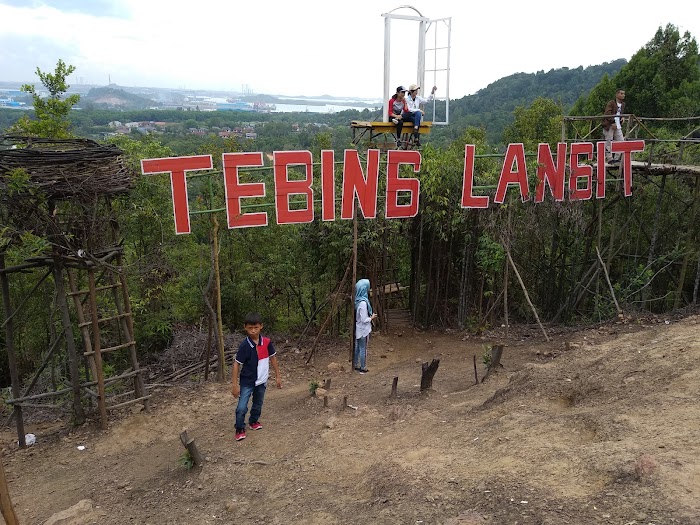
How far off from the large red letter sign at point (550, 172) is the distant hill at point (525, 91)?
1309 inches

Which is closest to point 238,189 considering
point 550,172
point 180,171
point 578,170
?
point 180,171

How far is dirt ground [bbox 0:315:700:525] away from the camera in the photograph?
157 inches

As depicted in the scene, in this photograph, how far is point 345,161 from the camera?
9141mm

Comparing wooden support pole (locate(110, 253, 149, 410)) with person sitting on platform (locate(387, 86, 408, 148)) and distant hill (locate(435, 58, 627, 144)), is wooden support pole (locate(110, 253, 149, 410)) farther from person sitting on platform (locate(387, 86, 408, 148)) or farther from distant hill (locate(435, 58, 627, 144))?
distant hill (locate(435, 58, 627, 144))

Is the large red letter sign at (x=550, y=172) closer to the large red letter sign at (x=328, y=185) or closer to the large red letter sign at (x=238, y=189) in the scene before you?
the large red letter sign at (x=328, y=185)

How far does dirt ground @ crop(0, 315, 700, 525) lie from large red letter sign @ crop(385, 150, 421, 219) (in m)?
3.12

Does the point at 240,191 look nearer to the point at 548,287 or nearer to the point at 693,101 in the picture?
the point at 548,287

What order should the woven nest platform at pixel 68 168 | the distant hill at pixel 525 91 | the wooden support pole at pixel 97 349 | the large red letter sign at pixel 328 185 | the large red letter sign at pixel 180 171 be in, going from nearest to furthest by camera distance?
1. the woven nest platform at pixel 68 168
2. the wooden support pole at pixel 97 349
3. the large red letter sign at pixel 180 171
4. the large red letter sign at pixel 328 185
5. the distant hill at pixel 525 91

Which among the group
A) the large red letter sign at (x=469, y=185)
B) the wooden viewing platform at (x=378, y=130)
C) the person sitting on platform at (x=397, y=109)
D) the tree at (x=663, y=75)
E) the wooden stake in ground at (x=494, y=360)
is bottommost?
the wooden stake in ground at (x=494, y=360)

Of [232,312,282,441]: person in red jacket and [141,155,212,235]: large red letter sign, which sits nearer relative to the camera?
[232,312,282,441]: person in red jacket

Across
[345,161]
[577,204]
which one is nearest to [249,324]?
[345,161]

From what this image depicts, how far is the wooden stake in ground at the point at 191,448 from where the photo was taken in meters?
5.44

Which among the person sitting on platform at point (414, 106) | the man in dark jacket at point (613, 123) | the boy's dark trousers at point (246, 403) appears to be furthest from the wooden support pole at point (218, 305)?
the man in dark jacket at point (613, 123)

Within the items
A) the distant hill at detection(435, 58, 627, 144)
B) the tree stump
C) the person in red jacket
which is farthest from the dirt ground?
the distant hill at detection(435, 58, 627, 144)
